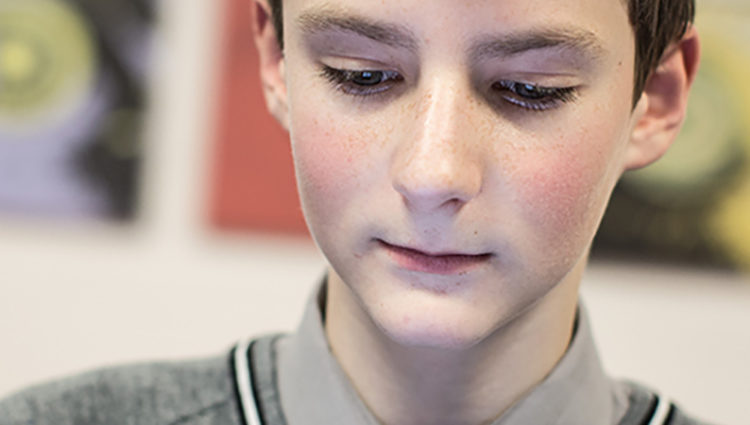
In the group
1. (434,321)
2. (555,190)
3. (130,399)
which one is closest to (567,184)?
(555,190)

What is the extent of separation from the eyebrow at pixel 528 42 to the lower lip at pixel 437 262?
128 mm

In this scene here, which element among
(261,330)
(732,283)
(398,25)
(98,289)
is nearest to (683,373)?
(732,283)

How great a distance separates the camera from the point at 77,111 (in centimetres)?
180

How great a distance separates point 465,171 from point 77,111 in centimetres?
132

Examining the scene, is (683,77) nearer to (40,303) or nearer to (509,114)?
(509,114)

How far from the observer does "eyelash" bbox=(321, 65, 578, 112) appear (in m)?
0.66

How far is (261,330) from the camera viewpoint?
179 centimetres

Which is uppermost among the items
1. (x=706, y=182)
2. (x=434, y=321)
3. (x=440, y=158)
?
(x=440, y=158)

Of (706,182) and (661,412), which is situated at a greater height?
(661,412)

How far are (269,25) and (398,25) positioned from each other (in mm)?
203

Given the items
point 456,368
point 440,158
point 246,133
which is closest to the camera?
point 440,158

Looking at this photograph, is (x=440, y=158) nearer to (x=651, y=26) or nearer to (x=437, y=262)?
(x=437, y=262)

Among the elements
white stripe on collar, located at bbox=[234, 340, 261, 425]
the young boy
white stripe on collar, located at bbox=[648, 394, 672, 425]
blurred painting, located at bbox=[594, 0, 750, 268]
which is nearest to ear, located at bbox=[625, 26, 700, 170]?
the young boy

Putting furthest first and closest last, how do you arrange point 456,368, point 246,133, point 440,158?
point 246,133, point 456,368, point 440,158
